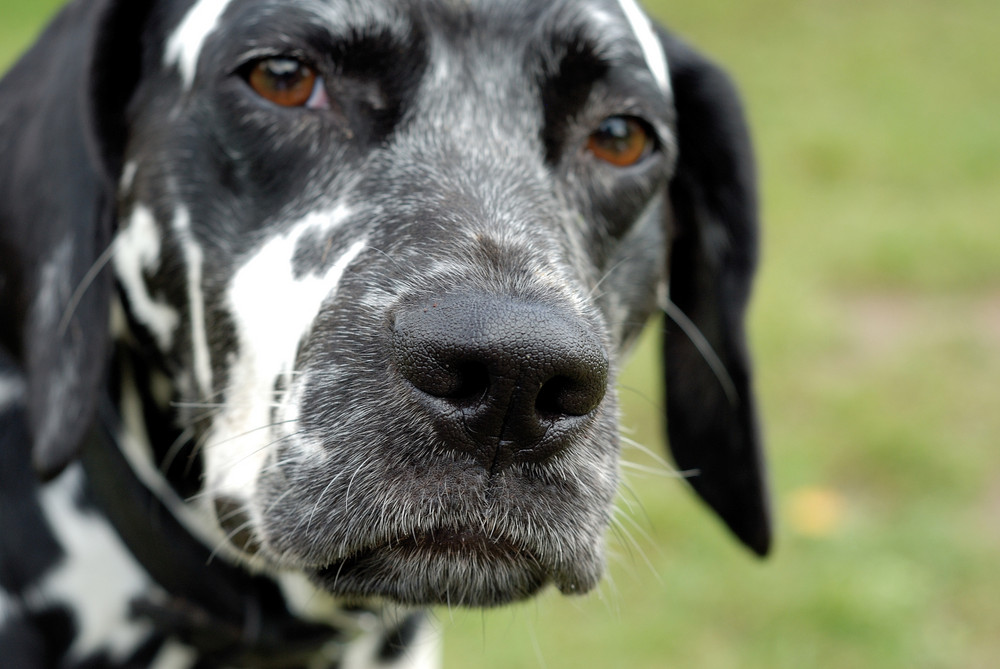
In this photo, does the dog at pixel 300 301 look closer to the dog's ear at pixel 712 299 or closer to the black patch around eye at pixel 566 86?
the black patch around eye at pixel 566 86

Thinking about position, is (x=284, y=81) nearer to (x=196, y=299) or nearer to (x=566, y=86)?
(x=196, y=299)

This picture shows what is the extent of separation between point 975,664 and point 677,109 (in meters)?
2.63

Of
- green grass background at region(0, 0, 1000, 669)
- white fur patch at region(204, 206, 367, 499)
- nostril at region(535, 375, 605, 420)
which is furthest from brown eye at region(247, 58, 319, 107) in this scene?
green grass background at region(0, 0, 1000, 669)

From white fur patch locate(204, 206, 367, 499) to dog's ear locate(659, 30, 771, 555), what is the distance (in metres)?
1.27

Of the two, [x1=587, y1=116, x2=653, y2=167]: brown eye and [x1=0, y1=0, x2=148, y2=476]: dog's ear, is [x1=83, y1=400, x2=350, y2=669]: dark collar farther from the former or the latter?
[x1=587, y1=116, x2=653, y2=167]: brown eye

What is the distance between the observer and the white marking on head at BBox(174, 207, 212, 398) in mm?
2375

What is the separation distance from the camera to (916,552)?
4797 mm

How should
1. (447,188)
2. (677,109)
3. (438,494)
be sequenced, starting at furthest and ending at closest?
(677,109), (447,188), (438,494)

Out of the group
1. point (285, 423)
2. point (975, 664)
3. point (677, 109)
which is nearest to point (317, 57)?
point (285, 423)

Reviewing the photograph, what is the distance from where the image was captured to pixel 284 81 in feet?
7.68

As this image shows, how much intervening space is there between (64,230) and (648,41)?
4.87 ft

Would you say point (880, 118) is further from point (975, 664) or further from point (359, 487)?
point (359, 487)

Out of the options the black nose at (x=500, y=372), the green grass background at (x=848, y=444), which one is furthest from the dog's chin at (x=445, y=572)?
the green grass background at (x=848, y=444)

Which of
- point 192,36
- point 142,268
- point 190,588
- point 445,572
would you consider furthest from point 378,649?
point 192,36
